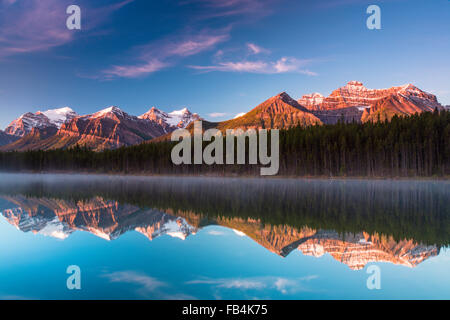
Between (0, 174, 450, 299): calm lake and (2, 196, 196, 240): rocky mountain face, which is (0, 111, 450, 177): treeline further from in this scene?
(2, 196, 196, 240): rocky mountain face

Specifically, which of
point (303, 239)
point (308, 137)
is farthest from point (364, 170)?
point (303, 239)

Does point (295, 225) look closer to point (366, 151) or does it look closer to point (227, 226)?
point (227, 226)

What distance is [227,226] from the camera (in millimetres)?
17500

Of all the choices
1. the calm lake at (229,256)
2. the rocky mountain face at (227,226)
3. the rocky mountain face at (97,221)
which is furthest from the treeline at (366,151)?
the rocky mountain face at (97,221)

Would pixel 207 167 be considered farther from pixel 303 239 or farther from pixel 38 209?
pixel 303 239

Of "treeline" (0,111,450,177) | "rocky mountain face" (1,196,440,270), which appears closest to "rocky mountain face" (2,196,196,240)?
"rocky mountain face" (1,196,440,270)

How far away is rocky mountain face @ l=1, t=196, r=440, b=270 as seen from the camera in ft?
38.5

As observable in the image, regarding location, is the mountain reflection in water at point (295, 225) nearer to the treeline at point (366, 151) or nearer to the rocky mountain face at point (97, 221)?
the rocky mountain face at point (97, 221)

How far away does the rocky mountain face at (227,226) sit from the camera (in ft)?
38.5

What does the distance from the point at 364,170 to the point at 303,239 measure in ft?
272

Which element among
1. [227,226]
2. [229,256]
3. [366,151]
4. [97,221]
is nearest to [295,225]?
[227,226]
